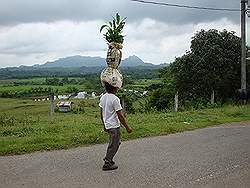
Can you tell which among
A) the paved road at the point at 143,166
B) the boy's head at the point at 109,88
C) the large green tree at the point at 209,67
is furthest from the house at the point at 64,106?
the boy's head at the point at 109,88

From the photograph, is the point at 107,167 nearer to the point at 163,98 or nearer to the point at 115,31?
the point at 115,31

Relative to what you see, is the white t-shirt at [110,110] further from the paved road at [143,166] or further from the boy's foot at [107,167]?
the paved road at [143,166]

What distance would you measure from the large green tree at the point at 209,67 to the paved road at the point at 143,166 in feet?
46.2

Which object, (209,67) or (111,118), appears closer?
(111,118)

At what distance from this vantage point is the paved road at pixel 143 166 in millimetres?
6586

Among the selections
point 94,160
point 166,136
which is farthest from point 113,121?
point 166,136

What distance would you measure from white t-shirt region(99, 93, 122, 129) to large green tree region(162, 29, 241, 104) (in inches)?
683

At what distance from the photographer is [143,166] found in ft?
25.1

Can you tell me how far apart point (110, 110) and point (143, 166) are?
1182 mm

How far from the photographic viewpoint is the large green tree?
24266 millimetres

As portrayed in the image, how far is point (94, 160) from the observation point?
26.7ft

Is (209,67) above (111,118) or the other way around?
above

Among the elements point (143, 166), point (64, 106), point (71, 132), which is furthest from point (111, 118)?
point (64, 106)

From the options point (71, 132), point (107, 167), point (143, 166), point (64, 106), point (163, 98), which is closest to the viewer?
point (107, 167)
